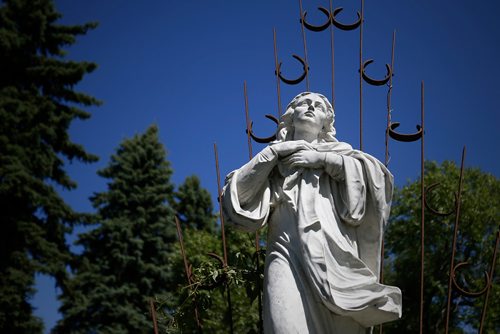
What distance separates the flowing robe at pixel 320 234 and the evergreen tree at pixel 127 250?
12972mm

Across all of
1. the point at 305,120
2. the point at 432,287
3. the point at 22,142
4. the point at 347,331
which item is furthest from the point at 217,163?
the point at 432,287

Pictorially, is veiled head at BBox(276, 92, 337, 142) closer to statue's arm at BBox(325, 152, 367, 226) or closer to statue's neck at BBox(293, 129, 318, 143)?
statue's neck at BBox(293, 129, 318, 143)

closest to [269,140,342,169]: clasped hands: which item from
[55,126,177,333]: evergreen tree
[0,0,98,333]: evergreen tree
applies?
[0,0,98,333]: evergreen tree

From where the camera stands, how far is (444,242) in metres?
17.3

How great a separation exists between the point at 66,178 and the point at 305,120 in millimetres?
13908

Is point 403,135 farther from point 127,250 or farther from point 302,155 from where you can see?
point 127,250

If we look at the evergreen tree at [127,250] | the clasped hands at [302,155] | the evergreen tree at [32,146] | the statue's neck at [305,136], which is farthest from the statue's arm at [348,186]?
the evergreen tree at [127,250]

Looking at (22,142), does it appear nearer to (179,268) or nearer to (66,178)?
(66,178)

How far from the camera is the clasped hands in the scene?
4.41 metres

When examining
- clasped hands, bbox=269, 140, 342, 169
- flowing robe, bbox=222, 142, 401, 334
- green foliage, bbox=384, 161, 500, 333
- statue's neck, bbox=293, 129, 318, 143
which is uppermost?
green foliage, bbox=384, 161, 500, 333

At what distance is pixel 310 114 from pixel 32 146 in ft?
42.9

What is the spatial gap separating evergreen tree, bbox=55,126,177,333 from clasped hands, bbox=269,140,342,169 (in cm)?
1301

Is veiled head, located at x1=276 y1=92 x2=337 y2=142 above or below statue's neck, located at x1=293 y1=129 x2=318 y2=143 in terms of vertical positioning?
above

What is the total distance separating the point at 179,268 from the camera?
19016 millimetres
